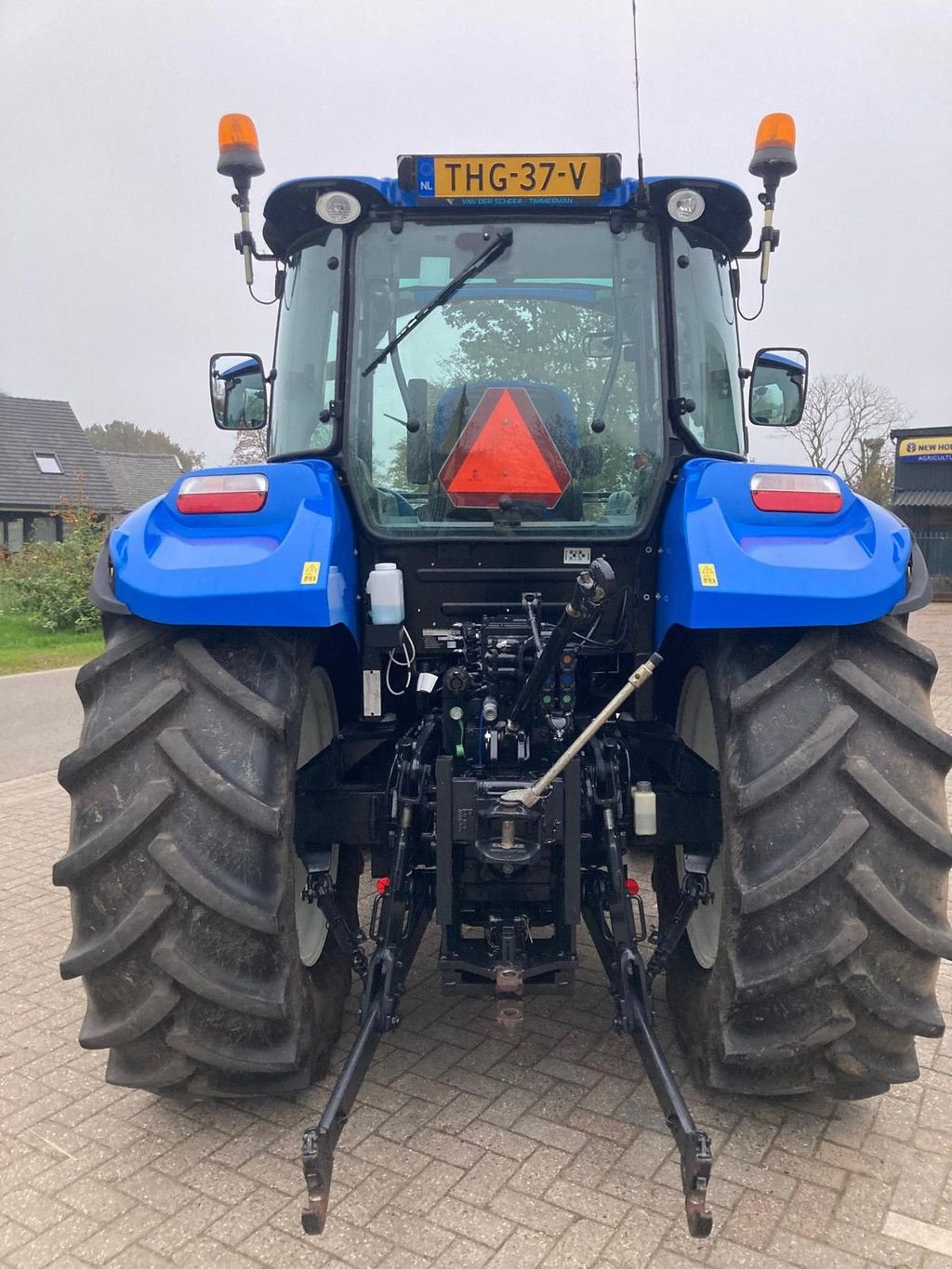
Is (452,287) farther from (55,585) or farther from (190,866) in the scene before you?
(55,585)

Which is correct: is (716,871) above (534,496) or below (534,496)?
below

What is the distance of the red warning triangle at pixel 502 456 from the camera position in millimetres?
2953

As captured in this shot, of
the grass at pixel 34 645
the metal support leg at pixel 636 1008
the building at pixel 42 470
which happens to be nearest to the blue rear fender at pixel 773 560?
the metal support leg at pixel 636 1008

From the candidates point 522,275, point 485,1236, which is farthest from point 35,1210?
point 522,275

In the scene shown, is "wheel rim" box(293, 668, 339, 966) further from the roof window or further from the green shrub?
the roof window

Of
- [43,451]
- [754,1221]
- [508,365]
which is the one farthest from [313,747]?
[43,451]

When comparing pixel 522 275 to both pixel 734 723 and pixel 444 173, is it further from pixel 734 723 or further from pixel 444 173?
pixel 734 723

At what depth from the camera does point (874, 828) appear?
2.40 meters

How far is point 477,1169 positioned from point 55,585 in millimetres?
14861

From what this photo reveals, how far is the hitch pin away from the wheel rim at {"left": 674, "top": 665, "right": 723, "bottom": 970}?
2.07ft

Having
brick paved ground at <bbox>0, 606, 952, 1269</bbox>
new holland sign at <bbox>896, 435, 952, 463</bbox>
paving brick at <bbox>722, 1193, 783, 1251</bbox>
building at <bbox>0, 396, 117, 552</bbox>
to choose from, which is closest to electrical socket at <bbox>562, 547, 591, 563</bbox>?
brick paved ground at <bbox>0, 606, 952, 1269</bbox>

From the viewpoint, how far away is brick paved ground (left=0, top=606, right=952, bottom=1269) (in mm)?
2260

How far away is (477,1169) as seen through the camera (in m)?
2.53

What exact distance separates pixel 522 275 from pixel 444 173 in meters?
0.38
